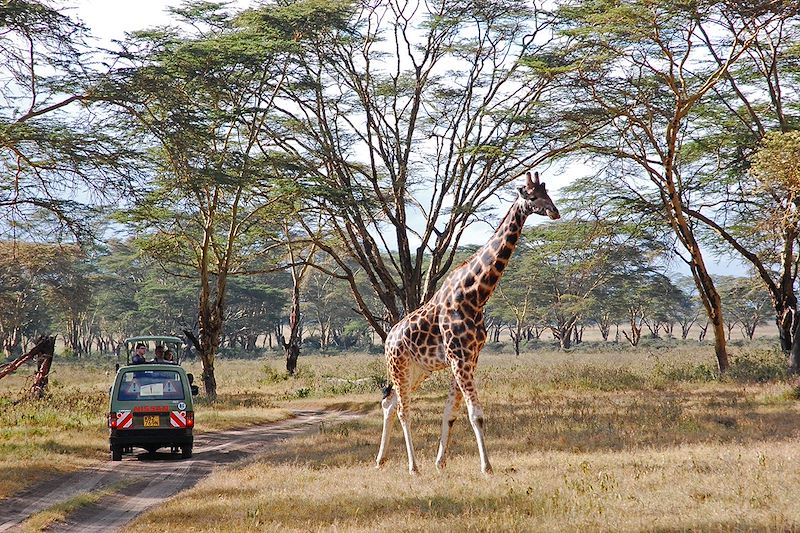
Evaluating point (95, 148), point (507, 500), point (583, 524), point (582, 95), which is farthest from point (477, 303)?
point (582, 95)

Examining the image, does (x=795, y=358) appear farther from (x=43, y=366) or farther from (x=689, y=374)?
(x=43, y=366)

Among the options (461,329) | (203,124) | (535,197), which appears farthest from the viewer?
(203,124)

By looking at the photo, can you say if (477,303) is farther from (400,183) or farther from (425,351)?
(400,183)

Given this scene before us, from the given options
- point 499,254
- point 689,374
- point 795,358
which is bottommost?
point 689,374

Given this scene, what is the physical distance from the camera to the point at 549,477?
1029 cm

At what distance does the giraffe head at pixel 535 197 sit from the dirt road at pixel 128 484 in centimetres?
597

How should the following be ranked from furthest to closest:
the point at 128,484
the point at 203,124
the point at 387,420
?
the point at 203,124
the point at 387,420
the point at 128,484

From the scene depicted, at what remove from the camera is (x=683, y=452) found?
1170 cm

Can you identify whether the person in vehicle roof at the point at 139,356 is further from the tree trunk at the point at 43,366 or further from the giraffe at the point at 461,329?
the giraffe at the point at 461,329

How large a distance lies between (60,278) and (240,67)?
91.1 feet

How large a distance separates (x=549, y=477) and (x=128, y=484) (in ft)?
19.5

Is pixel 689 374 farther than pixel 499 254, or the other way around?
pixel 689 374

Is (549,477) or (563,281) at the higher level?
(563,281)

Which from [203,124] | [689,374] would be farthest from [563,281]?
[203,124]
